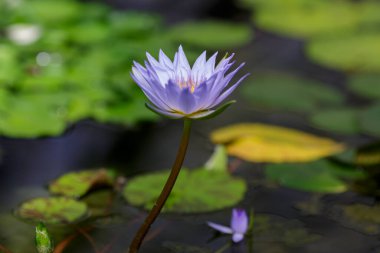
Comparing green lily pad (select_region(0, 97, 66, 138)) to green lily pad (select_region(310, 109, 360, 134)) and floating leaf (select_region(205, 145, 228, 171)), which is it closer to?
floating leaf (select_region(205, 145, 228, 171))

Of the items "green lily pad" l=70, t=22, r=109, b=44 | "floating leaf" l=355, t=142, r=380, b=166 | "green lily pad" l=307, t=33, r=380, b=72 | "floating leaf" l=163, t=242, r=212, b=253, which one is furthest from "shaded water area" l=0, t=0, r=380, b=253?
"green lily pad" l=70, t=22, r=109, b=44

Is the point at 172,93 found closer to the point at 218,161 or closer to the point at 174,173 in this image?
the point at 174,173

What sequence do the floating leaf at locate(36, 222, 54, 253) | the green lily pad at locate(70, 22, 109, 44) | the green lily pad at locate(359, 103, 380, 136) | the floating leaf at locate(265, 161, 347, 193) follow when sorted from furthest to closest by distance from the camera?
the green lily pad at locate(70, 22, 109, 44) → the green lily pad at locate(359, 103, 380, 136) → the floating leaf at locate(265, 161, 347, 193) → the floating leaf at locate(36, 222, 54, 253)

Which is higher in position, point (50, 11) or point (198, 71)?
point (198, 71)

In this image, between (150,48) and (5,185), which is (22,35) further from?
(5,185)

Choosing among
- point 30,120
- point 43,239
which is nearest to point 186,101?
point 43,239

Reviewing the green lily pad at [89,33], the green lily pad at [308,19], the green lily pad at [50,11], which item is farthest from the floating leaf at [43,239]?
the green lily pad at [308,19]

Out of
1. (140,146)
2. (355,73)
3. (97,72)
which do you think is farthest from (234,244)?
(355,73)
